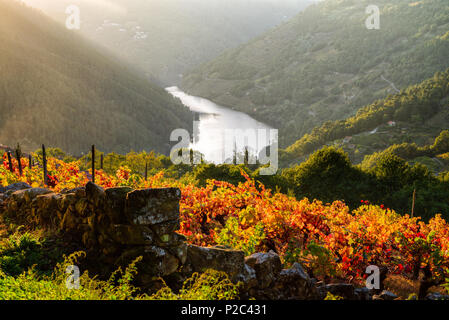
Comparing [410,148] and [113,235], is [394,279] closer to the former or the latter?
[113,235]

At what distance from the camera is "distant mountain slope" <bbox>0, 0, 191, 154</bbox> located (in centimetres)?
→ 12950

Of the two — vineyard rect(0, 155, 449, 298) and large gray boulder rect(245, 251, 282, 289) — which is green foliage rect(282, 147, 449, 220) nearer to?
vineyard rect(0, 155, 449, 298)

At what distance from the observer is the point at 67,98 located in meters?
148

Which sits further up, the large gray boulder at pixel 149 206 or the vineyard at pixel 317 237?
the large gray boulder at pixel 149 206

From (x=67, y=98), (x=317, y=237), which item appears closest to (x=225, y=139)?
(x=67, y=98)

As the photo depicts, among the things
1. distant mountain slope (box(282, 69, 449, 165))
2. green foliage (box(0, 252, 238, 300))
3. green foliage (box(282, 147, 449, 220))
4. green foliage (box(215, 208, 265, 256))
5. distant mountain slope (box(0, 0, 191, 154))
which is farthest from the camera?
distant mountain slope (box(0, 0, 191, 154))

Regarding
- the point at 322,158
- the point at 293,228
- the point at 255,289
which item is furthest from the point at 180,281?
the point at 322,158

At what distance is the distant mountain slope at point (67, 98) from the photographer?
130 meters

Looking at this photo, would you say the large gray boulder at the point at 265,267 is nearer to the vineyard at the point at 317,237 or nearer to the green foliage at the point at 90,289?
the green foliage at the point at 90,289

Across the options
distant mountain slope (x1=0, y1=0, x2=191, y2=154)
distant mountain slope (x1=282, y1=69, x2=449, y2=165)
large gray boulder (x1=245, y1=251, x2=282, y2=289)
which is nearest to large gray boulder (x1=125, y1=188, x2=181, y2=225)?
large gray boulder (x1=245, y1=251, x2=282, y2=289)

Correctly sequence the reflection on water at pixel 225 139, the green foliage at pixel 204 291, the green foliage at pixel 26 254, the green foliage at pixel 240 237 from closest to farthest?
the green foliage at pixel 204 291 < the green foliage at pixel 26 254 < the green foliage at pixel 240 237 < the reflection on water at pixel 225 139

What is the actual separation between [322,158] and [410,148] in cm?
5928

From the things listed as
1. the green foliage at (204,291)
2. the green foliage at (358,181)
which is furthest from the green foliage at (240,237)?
the green foliage at (358,181)
